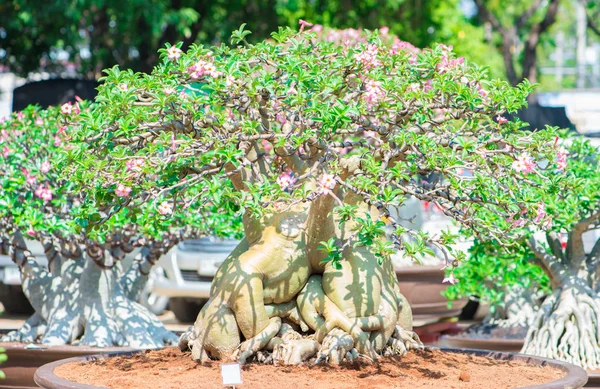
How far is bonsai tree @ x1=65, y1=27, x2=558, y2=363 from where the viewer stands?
4633 mm

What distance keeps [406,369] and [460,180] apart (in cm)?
109

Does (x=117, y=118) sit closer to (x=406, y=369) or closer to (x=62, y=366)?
(x=62, y=366)

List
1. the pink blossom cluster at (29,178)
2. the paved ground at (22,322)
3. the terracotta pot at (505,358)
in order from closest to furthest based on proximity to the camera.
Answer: the terracotta pot at (505,358) < the pink blossom cluster at (29,178) < the paved ground at (22,322)

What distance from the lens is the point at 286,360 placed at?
5.23 m

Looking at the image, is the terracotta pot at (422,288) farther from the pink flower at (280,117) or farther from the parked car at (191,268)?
the pink flower at (280,117)

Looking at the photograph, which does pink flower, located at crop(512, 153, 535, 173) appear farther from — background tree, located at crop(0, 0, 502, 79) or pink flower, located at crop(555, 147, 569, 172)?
background tree, located at crop(0, 0, 502, 79)

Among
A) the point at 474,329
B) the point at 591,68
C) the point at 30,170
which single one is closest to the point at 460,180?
the point at 30,170

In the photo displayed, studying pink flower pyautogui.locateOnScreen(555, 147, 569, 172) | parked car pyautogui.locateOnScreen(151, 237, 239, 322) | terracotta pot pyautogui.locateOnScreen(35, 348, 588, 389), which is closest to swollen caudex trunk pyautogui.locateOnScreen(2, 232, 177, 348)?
terracotta pot pyautogui.locateOnScreen(35, 348, 588, 389)

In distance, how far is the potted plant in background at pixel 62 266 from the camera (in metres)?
7.23

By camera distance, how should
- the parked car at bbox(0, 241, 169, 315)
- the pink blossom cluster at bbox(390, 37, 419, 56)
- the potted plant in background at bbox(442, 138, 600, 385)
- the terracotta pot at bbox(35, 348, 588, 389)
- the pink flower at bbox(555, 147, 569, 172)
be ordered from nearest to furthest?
the terracotta pot at bbox(35, 348, 588, 389), the pink flower at bbox(555, 147, 569, 172), the pink blossom cluster at bbox(390, 37, 419, 56), the potted plant in background at bbox(442, 138, 600, 385), the parked car at bbox(0, 241, 169, 315)

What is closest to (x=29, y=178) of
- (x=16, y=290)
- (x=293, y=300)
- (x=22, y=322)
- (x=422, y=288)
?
(x=293, y=300)

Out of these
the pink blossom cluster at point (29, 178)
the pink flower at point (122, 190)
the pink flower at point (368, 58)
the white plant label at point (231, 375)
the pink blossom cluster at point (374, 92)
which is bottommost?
the white plant label at point (231, 375)

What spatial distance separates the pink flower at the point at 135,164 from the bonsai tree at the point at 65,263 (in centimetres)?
255

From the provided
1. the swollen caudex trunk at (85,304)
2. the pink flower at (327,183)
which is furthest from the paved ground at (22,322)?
the pink flower at (327,183)
